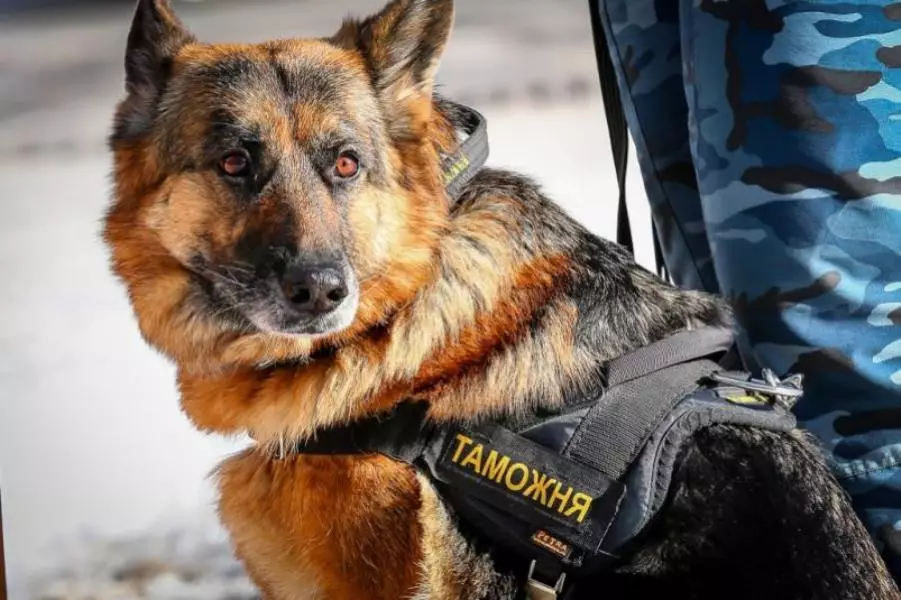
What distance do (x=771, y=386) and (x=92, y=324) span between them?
5.95 ft

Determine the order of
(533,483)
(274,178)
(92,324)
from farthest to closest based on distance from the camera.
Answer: (92,324), (274,178), (533,483)

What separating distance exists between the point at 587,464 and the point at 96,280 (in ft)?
5.49

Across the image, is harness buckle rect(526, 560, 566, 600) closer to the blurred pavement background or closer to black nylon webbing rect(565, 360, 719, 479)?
black nylon webbing rect(565, 360, 719, 479)

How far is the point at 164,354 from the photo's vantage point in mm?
1459

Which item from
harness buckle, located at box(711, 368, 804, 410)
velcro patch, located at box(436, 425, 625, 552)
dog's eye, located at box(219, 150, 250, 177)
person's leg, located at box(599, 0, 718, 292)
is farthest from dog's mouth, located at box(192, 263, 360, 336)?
person's leg, located at box(599, 0, 718, 292)

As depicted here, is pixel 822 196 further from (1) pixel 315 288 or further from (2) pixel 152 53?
(2) pixel 152 53

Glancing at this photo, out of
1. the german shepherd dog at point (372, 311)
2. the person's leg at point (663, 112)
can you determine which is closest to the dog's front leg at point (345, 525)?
the german shepherd dog at point (372, 311)

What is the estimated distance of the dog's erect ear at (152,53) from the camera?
1.37 m

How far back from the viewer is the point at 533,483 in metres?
1.19

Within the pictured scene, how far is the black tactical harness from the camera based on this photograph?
3.85 ft

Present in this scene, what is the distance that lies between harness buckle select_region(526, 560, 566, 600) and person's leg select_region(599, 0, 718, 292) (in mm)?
749

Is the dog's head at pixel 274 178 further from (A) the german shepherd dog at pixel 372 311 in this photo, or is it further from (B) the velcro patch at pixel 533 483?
(B) the velcro patch at pixel 533 483

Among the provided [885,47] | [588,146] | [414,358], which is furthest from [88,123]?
[885,47]

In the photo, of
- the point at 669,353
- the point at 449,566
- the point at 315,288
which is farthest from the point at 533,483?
the point at 315,288
